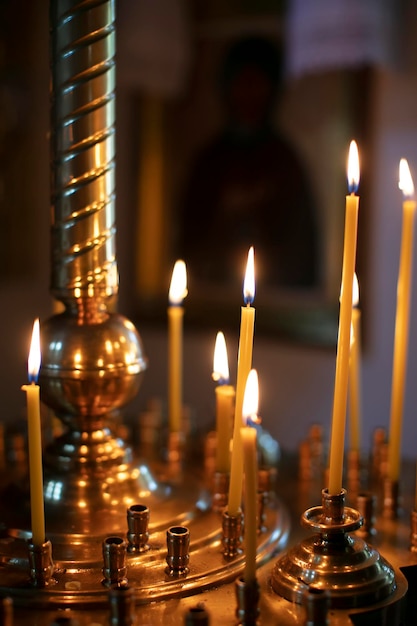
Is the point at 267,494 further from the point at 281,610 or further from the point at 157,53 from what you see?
the point at 157,53

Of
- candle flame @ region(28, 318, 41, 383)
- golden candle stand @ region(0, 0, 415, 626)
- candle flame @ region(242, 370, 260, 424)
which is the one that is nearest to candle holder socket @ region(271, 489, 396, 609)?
golden candle stand @ region(0, 0, 415, 626)

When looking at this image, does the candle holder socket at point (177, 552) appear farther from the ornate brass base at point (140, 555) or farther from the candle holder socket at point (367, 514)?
the candle holder socket at point (367, 514)

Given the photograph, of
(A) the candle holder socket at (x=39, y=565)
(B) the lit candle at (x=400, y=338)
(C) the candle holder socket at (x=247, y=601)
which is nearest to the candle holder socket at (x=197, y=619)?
(C) the candle holder socket at (x=247, y=601)

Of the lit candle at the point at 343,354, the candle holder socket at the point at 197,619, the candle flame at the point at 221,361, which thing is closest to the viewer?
the candle holder socket at the point at 197,619

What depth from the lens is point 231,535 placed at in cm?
65

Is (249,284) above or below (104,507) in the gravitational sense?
above

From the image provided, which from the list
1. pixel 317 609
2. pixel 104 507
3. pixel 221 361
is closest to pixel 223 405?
pixel 221 361

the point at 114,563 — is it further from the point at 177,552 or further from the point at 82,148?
the point at 82,148

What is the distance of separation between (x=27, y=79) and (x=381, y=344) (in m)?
1.27

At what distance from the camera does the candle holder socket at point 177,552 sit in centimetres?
61

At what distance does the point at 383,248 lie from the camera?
6.38 ft

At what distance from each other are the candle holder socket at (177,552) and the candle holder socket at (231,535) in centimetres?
5

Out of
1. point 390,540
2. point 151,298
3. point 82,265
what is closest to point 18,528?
point 82,265

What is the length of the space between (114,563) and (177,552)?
5 cm
